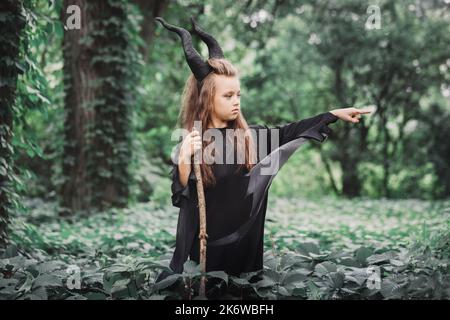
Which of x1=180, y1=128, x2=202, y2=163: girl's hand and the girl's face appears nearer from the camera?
x1=180, y1=128, x2=202, y2=163: girl's hand

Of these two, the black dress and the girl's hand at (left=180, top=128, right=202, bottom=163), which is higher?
the girl's hand at (left=180, top=128, right=202, bottom=163)

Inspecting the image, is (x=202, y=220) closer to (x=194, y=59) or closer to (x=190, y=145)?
(x=190, y=145)

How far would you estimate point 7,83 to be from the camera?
13.1ft

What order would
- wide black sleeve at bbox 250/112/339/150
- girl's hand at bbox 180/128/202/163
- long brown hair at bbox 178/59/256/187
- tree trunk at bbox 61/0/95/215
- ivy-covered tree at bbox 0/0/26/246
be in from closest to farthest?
girl's hand at bbox 180/128/202/163 < long brown hair at bbox 178/59/256/187 < wide black sleeve at bbox 250/112/339/150 < ivy-covered tree at bbox 0/0/26/246 < tree trunk at bbox 61/0/95/215

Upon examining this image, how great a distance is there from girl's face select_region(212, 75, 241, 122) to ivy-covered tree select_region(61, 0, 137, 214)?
452cm

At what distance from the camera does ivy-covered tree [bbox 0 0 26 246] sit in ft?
13.0

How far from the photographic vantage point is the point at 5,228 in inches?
165

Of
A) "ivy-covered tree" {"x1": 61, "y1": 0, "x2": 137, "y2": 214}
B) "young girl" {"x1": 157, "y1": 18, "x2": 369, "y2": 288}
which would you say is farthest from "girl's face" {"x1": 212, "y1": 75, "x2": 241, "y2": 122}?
"ivy-covered tree" {"x1": 61, "y1": 0, "x2": 137, "y2": 214}

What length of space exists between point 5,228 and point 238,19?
955 cm

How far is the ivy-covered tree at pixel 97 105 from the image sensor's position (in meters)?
7.18

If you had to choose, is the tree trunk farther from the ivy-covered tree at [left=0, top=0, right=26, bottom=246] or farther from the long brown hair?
the long brown hair

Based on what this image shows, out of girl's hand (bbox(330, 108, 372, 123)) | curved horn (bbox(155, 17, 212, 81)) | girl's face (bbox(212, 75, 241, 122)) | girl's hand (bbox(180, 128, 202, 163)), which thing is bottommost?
girl's hand (bbox(180, 128, 202, 163))
